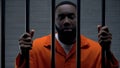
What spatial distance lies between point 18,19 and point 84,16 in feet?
3.91

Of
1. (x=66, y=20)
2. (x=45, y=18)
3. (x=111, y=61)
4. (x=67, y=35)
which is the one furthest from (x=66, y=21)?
(x=45, y=18)

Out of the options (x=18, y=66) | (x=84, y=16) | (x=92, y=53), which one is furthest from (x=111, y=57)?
(x=84, y=16)

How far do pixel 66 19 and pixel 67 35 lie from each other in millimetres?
149

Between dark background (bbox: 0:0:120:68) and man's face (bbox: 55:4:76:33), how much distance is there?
3527 mm

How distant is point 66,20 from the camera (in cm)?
347

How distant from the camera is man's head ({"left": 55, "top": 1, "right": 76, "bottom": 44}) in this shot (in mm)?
3357

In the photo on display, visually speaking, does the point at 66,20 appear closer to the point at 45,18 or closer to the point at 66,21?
the point at 66,21

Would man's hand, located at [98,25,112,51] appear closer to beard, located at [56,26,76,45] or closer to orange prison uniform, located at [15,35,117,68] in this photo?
orange prison uniform, located at [15,35,117,68]

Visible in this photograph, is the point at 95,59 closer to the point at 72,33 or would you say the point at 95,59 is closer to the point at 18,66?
the point at 72,33

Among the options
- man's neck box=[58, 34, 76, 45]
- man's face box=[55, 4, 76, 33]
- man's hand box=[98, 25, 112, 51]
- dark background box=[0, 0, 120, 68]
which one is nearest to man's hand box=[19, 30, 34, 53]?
man's hand box=[98, 25, 112, 51]

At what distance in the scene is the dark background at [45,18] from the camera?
284 inches

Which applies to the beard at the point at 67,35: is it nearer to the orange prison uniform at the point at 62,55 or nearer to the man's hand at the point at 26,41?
the orange prison uniform at the point at 62,55

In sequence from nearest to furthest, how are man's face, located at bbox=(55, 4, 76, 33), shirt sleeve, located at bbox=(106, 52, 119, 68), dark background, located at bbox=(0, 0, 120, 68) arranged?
shirt sleeve, located at bbox=(106, 52, 119, 68) → man's face, located at bbox=(55, 4, 76, 33) → dark background, located at bbox=(0, 0, 120, 68)

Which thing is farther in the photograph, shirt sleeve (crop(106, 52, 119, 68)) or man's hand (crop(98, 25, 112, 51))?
shirt sleeve (crop(106, 52, 119, 68))
